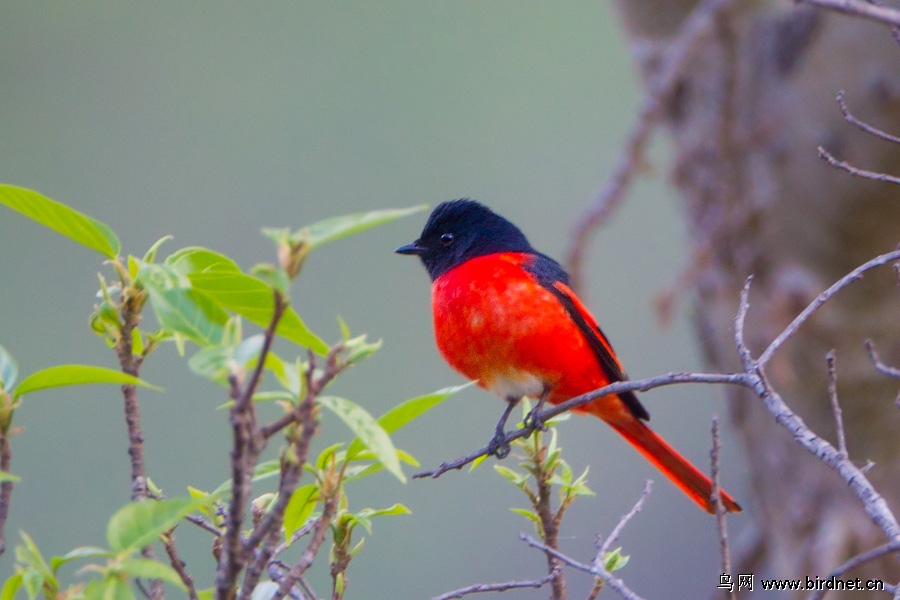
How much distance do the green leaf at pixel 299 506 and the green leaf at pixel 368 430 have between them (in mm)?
273

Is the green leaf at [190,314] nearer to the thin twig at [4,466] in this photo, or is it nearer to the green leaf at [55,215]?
the green leaf at [55,215]

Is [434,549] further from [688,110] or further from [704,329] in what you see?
[688,110]

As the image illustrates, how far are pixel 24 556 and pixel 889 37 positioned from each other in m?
3.59

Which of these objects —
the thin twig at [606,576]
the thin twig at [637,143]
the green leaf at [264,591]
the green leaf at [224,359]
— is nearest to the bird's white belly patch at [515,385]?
the thin twig at [637,143]

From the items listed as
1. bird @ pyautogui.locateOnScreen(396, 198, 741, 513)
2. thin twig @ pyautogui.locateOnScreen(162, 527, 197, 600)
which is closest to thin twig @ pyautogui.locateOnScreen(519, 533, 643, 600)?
thin twig @ pyautogui.locateOnScreen(162, 527, 197, 600)

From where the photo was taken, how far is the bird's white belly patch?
3100 mm

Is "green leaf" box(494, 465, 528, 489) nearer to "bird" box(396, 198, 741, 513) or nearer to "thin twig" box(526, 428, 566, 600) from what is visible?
"thin twig" box(526, 428, 566, 600)

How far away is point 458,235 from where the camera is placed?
12.0 feet

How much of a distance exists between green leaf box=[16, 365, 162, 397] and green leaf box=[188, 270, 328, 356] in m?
0.14

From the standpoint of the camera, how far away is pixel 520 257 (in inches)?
133

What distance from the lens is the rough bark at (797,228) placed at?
3.58 metres

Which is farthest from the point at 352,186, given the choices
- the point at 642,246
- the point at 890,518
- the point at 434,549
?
the point at 890,518

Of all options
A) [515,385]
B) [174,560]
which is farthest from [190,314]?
[515,385]

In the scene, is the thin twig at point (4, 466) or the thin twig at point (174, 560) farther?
the thin twig at point (174, 560)
